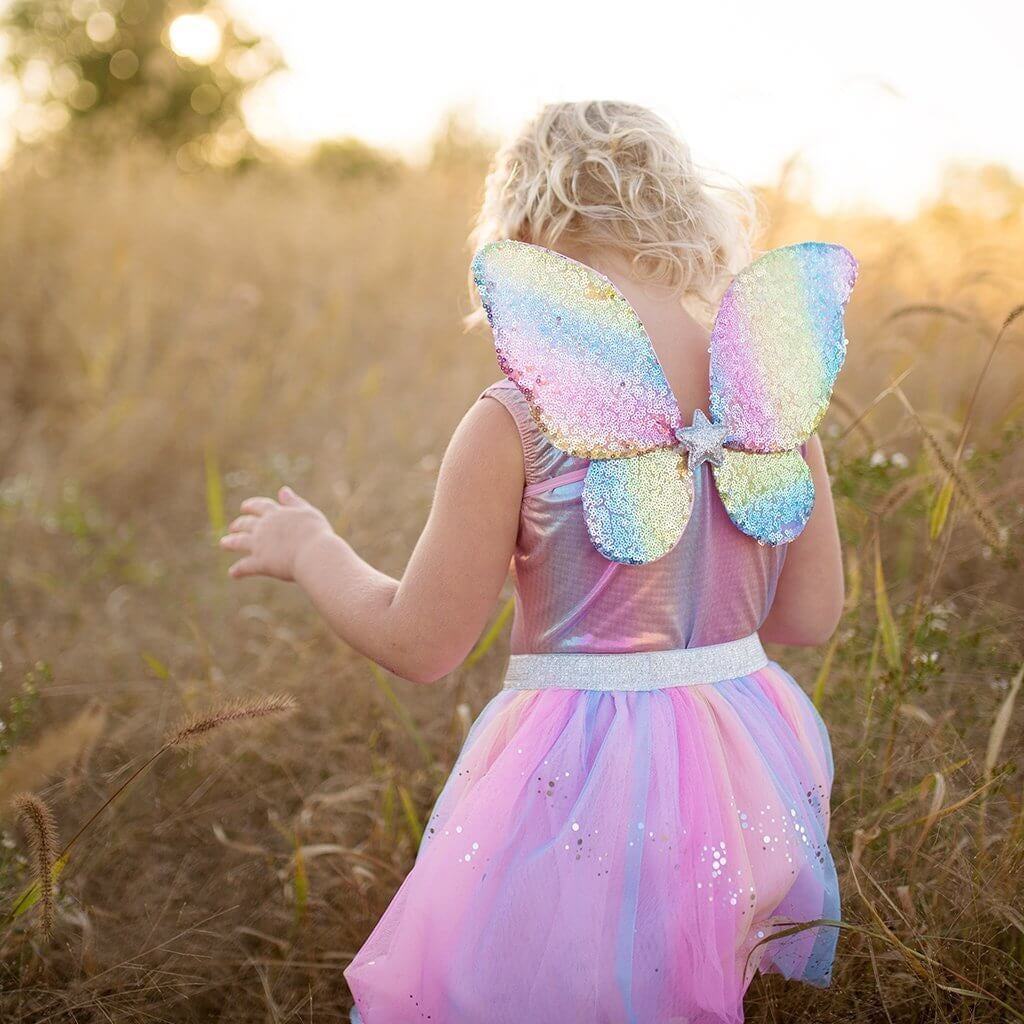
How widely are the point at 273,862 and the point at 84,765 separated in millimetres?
416

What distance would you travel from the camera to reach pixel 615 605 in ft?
4.05

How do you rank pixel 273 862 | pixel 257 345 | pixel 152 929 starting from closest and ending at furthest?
1. pixel 152 929
2. pixel 273 862
3. pixel 257 345

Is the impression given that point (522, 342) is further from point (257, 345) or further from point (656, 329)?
point (257, 345)

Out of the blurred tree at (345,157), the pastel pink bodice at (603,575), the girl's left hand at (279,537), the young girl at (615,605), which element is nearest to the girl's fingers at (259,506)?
the girl's left hand at (279,537)

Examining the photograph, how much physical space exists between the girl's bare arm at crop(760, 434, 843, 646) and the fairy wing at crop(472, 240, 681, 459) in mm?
348

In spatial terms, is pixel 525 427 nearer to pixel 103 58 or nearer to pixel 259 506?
pixel 259 506

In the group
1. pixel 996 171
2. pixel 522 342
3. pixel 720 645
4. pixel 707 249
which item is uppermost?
pixel 996 171

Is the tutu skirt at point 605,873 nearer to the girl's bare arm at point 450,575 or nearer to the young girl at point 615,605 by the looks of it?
the young girl at point 615,605

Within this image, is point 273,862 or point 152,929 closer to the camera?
point 152,929

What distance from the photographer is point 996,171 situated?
337 cm

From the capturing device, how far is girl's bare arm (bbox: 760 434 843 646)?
1401mm

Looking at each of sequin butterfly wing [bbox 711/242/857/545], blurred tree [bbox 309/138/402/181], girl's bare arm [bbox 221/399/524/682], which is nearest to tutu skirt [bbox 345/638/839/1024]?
girl's bare arm [bbox 221/399/524/682]

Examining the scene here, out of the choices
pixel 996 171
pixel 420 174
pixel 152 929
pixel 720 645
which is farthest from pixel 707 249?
pixel 420 174

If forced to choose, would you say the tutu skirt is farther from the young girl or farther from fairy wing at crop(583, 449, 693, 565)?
fairy wing at crop(583, 449, 693, 565)
